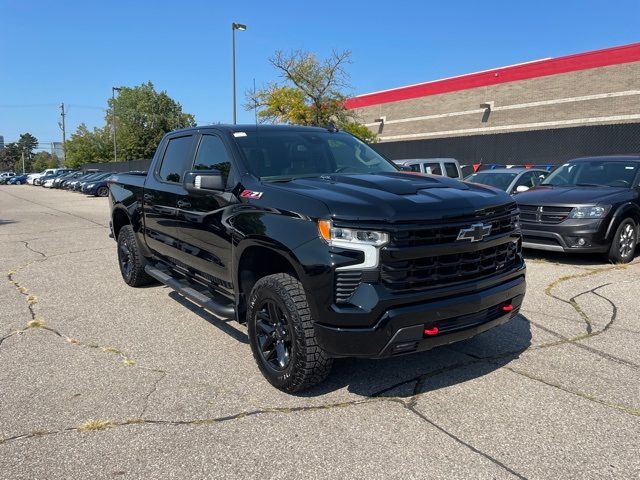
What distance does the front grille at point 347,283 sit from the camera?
322 centimetres

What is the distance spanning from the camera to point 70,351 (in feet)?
15.4

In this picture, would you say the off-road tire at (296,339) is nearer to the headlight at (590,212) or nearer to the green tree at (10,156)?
the headlight at (590,212)

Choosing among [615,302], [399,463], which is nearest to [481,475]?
[399,463]

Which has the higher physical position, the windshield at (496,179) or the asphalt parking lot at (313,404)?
the windshield at (496,179)

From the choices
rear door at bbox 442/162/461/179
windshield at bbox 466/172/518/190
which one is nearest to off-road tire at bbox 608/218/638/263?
windshield at bbox 466/172/518/190

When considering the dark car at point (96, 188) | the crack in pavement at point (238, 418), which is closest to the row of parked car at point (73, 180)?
the dark car at point (96, 188)

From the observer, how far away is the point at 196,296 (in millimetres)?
4789

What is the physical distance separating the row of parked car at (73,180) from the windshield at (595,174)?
1418 cm

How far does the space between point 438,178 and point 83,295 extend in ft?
15.6

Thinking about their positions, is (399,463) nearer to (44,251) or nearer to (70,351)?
(70,351)

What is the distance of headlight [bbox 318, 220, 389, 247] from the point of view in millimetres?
3246

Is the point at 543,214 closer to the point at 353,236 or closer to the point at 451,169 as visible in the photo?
the point at 451,169

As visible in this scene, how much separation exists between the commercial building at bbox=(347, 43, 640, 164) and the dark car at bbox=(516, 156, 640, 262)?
11509mm

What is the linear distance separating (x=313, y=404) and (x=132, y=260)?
4.03 metres
